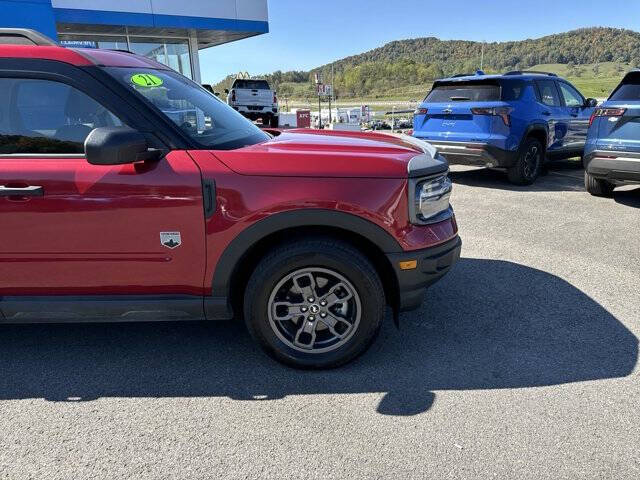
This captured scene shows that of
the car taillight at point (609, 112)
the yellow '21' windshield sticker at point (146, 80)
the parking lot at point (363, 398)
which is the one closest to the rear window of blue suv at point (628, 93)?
the car taillight at point (609, 112)

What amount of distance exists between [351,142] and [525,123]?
5.37 m

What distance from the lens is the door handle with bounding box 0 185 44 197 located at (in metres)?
2.38

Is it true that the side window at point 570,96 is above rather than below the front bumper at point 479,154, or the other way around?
above

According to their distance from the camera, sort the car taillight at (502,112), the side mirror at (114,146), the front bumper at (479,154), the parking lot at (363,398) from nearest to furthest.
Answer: the parking lot at (363,398)
the side mirror at (114,146)
the car taillight at (502,112)
the front bumper at (479,154)

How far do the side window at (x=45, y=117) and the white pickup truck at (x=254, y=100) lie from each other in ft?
51.5

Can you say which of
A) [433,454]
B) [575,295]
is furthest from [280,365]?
[575,295]

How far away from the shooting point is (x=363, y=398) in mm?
2521

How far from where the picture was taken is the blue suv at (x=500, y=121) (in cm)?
708

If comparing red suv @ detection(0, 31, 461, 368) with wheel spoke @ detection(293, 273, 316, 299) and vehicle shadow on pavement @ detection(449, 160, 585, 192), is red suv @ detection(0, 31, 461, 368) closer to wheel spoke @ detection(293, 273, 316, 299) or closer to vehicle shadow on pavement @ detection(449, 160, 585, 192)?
wheel spoke @ detection(293, 273, 316, 299)

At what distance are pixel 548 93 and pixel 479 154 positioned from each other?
2.05m

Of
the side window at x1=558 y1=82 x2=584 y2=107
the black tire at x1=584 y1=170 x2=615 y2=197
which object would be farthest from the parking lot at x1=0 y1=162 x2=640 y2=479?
the side window at x1=558 y1=82 x2=584 y2=107

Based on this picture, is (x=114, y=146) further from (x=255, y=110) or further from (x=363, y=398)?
(x=255, y=110)

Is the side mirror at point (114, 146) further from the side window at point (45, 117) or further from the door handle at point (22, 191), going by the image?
the door handle at point (22, 191)

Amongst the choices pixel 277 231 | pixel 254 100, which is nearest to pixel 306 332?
pixel 277 231
